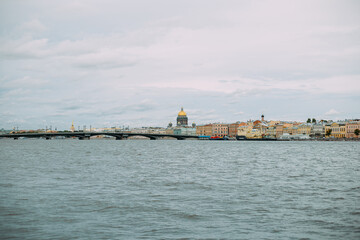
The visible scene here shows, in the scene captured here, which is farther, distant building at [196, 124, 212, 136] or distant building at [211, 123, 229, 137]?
distant building at [196, 124, 212, 136]

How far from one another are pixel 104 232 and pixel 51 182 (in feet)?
29.5

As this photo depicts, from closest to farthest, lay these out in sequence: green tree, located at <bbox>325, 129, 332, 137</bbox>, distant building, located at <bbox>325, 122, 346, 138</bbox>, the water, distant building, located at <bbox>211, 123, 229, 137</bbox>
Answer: the water
distant building, located at <bbox>325, 122, 346, 138</bbox>
green tree, located at <bbox>325, 129, 332, 137</bbox>
distant building, located at <bbox>211, 123, 229, 137</bbox>

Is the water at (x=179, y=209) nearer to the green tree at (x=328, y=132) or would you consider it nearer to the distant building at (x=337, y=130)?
the green tree at (x=328, y=132)

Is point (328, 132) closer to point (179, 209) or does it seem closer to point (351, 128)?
point (351, 128)

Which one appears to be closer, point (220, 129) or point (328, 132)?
point (328, 132)

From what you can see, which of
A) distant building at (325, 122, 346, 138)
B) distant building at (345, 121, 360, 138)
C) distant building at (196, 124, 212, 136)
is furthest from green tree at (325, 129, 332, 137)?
distant building at (196, 124, 212, 136)

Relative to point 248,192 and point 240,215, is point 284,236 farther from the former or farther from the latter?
point 248,192

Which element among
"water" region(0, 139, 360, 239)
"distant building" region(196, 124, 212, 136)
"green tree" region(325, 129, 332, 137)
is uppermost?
"distant building" region(196, 124, 212, 136)

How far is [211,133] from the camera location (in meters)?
183

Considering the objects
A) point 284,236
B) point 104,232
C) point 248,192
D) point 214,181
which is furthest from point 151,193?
point 284,236

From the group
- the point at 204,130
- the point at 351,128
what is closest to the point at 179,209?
the point at 351,128

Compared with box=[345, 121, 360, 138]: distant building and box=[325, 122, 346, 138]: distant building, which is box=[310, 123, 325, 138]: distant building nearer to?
box=[325, 122, 346, 138]: distant building

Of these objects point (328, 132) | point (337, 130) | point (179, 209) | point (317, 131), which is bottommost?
point (179, 209)

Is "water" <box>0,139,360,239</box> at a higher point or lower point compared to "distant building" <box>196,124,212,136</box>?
lower
